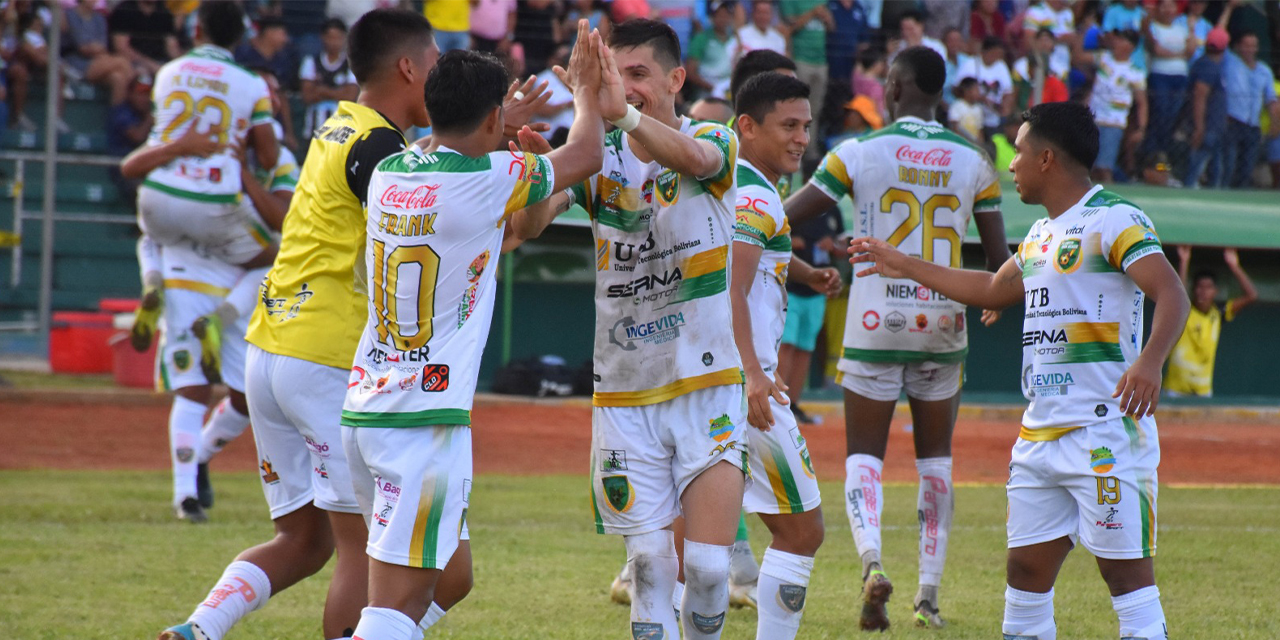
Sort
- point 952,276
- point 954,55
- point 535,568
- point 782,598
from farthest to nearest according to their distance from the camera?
point 954,55, point 535,568, point 952,276, point 782,598

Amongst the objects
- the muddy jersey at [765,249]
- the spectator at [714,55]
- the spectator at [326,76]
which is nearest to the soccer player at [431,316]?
the muddy jersey at [765,249]

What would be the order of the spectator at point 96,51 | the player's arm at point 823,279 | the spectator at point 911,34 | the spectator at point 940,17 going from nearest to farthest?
the player's arm at point 823,279, the spectator at point 96,51, the spectator at point 911,34, the spectator at point 940,17

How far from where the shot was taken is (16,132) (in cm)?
1697

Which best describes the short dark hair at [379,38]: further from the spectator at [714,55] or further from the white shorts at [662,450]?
the spectator at [714,55]

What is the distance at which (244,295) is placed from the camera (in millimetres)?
8938

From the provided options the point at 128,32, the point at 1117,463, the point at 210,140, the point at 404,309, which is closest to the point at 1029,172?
the point at 1117,463

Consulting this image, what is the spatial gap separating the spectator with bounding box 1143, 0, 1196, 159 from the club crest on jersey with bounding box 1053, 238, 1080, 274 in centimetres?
1311

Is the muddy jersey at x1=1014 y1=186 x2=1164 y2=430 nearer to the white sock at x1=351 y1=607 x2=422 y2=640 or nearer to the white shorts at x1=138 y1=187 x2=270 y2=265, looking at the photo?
the white sock at x1=351 y1=607 x2=422 y2=640

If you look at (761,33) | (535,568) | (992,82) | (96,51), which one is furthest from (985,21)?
(535,568)

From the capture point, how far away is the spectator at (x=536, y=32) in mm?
16700

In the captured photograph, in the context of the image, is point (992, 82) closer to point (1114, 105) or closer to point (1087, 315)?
point (1114, 105)

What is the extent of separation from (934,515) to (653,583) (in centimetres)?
240

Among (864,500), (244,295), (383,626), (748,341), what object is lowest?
(864,500)

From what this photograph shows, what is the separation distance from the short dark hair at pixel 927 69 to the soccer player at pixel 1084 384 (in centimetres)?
160
